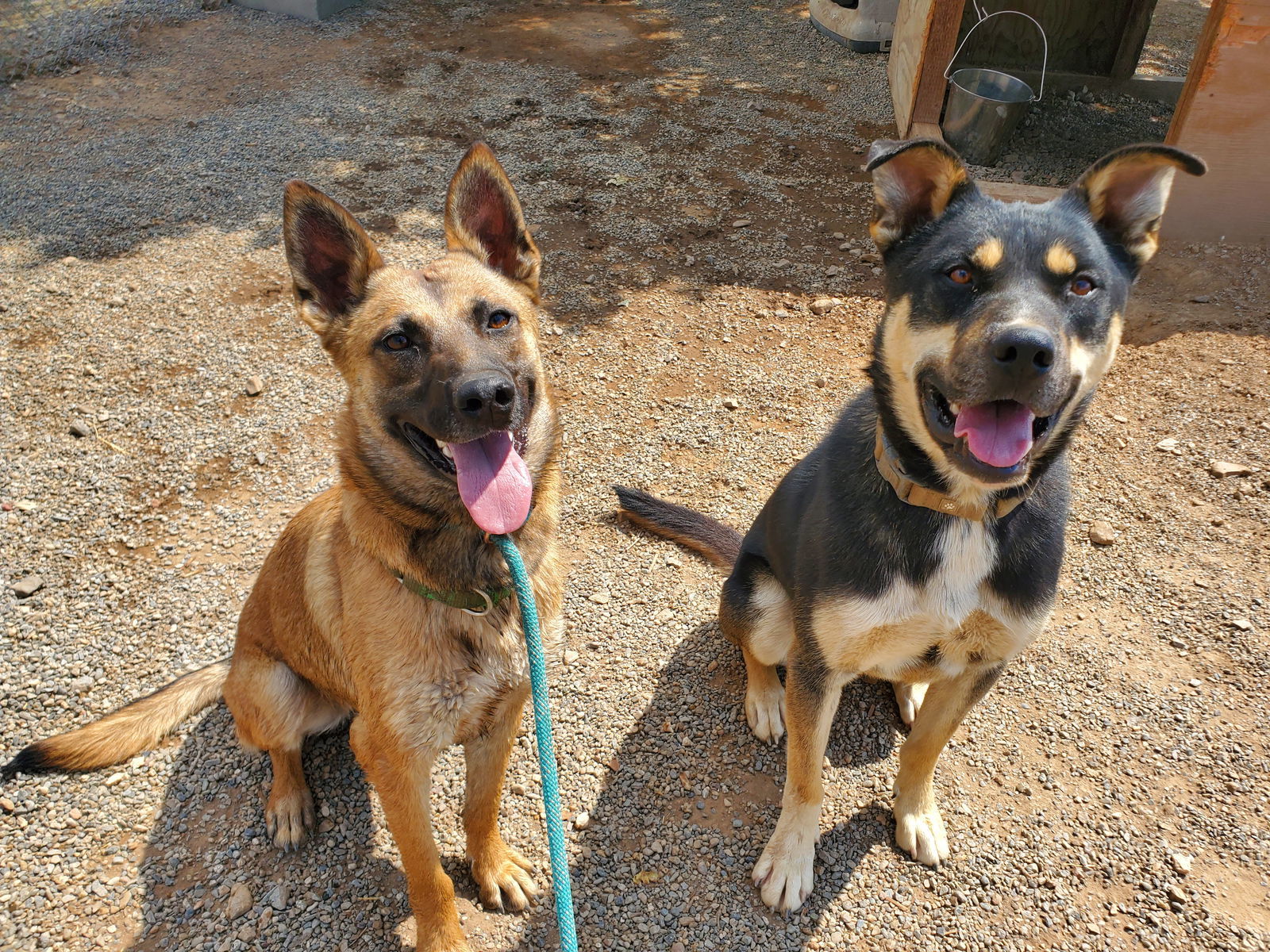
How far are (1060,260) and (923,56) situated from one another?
6498 millimetres

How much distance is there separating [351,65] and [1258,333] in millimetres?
9947

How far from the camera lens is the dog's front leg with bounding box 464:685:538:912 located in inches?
115

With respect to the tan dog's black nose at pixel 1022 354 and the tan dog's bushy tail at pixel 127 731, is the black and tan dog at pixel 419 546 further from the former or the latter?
the tan dog's black nose at pixel 1022 354

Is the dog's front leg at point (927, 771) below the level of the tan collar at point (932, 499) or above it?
below

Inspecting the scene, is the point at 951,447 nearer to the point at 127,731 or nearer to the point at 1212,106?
the point at 127,731

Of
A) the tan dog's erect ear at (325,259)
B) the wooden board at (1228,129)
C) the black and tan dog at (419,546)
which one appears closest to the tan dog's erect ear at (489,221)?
the black and tan dog at (419,546)

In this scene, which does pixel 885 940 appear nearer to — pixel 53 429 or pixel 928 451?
pixel 928 451

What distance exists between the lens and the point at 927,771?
3.12 metres

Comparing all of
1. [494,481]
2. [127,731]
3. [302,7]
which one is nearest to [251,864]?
[127,731]

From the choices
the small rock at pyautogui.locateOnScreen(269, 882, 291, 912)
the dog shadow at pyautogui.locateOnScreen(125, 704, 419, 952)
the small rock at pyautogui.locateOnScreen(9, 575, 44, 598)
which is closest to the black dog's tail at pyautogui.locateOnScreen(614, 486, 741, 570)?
the dog shadow at pyautogui.locateOnScreen(125, 704, 419, 952)

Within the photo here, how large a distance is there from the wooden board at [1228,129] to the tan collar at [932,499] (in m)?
5.57

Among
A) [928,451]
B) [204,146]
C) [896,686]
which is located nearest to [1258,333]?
[896,686]

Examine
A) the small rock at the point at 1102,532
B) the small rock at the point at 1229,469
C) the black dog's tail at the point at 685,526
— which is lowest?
the small rock at the point at 1102,532

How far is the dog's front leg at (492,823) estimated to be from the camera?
2922mm
